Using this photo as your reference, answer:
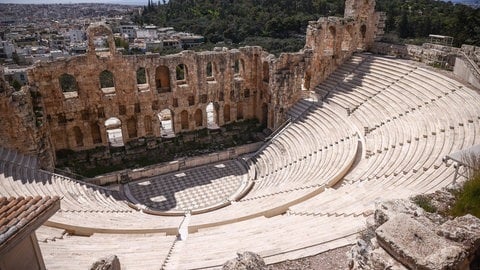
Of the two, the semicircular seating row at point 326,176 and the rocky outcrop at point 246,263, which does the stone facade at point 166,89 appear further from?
the rocky outcrop at point 246,263

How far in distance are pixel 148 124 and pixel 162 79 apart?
12.1 feet

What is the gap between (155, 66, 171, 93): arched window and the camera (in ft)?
85.5

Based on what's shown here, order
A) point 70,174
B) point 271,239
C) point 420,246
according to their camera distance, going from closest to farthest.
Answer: point 420,246 → point 271,239 → point 70,174

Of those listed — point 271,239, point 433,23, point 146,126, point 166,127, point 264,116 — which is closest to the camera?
point 271,239

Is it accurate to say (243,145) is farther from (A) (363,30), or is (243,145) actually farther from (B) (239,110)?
(A) (363,30)

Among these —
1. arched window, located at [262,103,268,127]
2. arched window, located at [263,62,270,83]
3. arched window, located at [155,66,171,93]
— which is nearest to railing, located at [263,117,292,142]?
arched window, located at [262,103,268,127]

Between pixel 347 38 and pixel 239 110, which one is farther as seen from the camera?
pixel 239 110

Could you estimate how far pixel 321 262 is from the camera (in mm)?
9625

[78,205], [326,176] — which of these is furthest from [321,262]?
[78,205]

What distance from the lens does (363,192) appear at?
14.8 m

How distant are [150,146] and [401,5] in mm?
64071

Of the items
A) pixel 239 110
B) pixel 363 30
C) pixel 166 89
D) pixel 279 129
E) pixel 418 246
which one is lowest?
pixel 279 129

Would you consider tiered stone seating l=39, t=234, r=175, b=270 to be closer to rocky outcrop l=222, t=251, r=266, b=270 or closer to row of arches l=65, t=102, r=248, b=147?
rocky outcrop l=222, t=251, r=266, b=270

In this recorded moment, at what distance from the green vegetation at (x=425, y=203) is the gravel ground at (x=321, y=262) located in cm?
253
